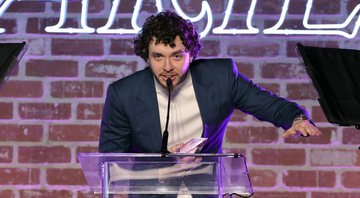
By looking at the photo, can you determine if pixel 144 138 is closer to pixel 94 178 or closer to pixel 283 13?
pixel 94 178

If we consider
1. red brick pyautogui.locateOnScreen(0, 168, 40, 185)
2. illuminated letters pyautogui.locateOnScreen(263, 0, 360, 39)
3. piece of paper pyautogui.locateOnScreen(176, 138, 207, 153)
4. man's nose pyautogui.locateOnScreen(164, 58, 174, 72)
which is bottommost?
red brick pyautogui.locateOnScreen(0, 168, 40, 185)

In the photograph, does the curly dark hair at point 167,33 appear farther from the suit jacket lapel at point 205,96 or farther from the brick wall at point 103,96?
the brick wall at point 103,96

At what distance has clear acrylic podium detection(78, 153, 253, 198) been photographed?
1.92 metres

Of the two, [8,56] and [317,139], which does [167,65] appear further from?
[317,139]

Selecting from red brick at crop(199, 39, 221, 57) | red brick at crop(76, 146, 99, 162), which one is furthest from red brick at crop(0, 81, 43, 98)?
red brick at crop(199, 39, 221, 57)

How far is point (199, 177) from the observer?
6.36 feet

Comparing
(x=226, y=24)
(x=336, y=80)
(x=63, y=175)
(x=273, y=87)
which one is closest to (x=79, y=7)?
(x=226, y=24)

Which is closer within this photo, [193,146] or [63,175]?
[193,146]

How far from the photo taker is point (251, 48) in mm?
3350

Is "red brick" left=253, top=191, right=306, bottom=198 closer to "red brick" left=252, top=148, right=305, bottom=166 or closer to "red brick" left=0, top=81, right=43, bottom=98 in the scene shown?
"red brick" left=252, top=148, right=305, bottom=166

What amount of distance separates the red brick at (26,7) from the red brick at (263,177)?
1253 mm

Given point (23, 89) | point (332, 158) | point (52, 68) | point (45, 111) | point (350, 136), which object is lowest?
point (332, 158)

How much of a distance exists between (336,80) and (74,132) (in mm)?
1454

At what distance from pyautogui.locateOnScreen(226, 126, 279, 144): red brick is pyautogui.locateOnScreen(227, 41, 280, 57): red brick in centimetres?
35
